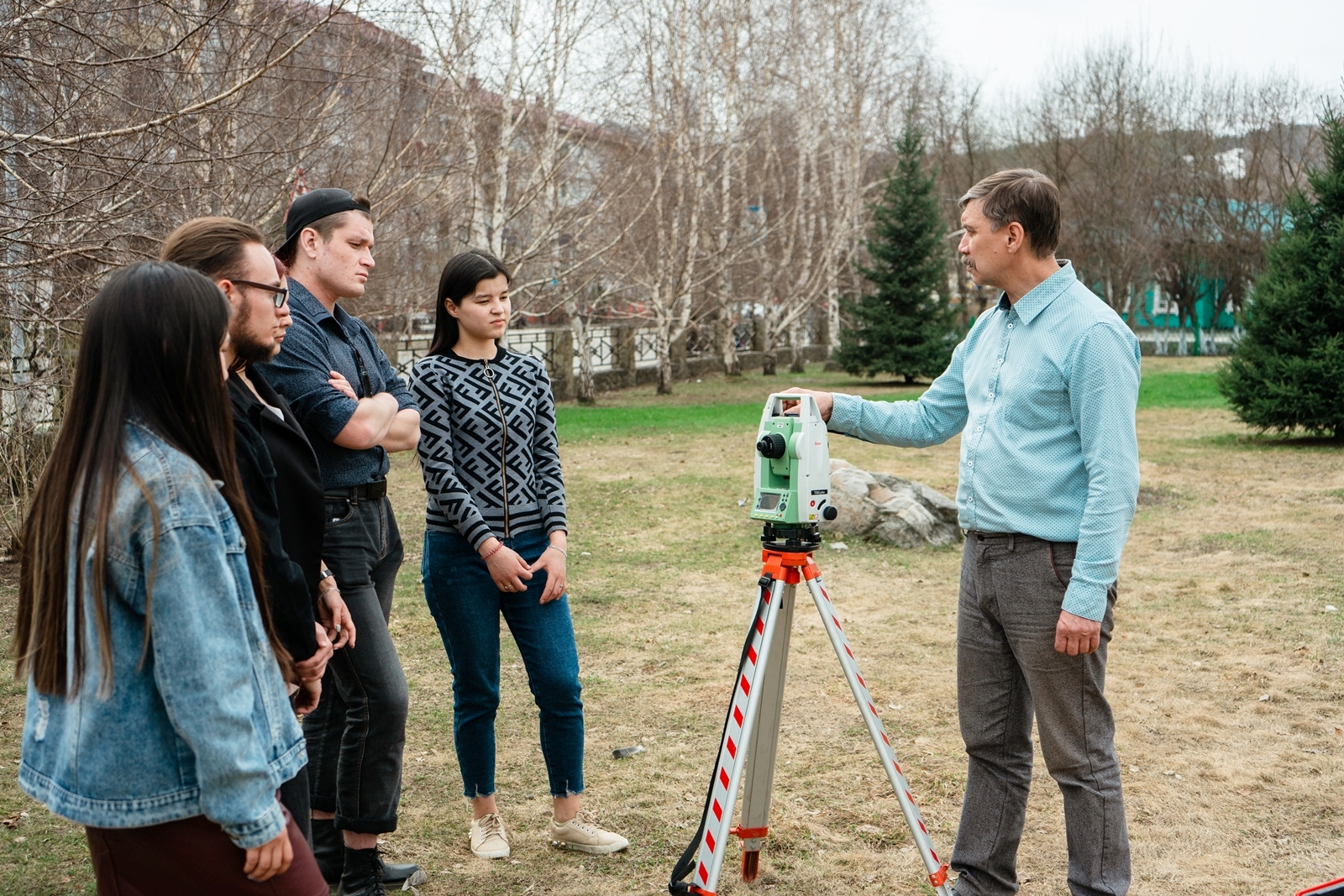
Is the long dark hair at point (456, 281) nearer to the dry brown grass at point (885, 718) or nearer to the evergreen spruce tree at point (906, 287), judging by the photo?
the dry brown grass at point (885, 718)

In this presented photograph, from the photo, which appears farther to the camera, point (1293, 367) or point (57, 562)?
point (1293, 367)

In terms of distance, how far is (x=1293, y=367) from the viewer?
14.6 meters

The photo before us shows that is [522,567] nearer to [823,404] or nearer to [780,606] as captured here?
[780,606]

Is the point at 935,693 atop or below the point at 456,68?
below

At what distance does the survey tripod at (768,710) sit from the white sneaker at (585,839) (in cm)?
40

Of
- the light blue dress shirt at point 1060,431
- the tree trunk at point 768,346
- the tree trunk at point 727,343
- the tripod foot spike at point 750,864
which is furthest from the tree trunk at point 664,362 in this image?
the light blue dress shirt at point 1060,431

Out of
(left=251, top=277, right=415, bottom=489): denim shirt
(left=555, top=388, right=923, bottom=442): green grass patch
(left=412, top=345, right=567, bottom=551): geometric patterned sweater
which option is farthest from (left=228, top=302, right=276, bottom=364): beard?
(left=555, top=388, right=923, bottom=442): green grass patch

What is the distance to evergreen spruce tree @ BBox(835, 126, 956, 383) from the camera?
26.5 meters

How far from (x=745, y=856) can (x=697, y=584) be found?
4.35 m

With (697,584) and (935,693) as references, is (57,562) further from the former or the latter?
(697,584)

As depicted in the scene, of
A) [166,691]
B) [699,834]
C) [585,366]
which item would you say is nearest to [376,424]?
[166,691]

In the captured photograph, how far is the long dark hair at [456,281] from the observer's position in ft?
11.9

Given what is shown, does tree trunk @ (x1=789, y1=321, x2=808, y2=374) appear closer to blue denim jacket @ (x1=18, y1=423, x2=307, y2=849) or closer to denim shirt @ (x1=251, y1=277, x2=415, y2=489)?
denim shirt @ (x1=251, y1=277, x2=415, y2=489)

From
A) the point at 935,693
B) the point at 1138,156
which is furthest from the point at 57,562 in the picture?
the point at 1138,156
